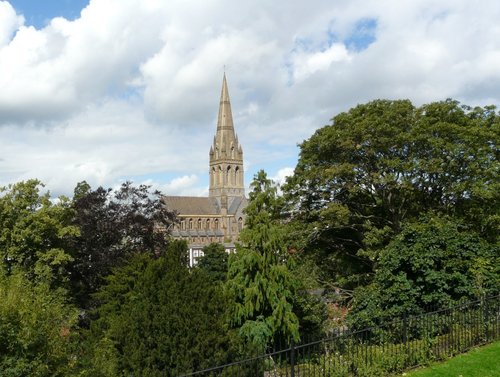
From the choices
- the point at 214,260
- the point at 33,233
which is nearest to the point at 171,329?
the point at 33,233

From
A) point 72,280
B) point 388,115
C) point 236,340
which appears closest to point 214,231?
point 72,280

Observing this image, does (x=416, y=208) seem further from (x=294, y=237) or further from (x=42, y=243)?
(x=42, y=243)

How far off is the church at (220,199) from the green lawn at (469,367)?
99.0m

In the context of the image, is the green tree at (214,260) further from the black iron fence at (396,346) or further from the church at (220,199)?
the church at (220,199)

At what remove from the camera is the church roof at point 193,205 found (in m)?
115

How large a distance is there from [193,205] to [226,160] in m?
14.6

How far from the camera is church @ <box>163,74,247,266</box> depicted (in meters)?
116

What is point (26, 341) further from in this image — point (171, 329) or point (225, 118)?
point (225, 118)

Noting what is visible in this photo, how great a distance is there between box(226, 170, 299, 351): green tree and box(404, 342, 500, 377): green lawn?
5.47 meters

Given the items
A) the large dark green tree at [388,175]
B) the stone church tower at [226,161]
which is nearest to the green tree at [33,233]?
the large dark green tree at [388,175]

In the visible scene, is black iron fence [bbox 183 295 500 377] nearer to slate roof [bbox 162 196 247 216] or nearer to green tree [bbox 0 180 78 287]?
green tree [bbox 0 180 78 287]

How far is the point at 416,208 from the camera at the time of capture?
83.9 ft

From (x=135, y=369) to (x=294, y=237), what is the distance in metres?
13.6

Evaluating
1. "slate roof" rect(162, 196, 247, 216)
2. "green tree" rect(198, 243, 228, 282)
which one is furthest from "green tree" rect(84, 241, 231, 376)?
"slate roof" rect(162, 196, 247, 216)
